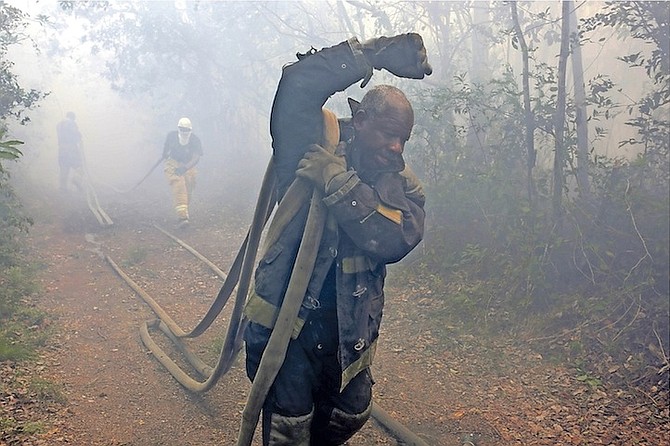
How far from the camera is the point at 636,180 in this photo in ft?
21.4

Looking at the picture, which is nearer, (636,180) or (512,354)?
(512,354)

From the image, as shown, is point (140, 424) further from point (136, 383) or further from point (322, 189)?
point (322, 189)

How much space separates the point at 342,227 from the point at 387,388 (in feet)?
9.51

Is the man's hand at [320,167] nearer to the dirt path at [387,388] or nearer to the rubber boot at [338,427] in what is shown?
the rubber boot at [338,427]

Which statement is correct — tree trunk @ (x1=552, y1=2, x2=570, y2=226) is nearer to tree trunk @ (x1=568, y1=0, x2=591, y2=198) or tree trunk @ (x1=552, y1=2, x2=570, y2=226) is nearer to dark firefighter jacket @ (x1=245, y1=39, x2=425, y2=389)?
tree trunk @ (x1=568, y1=0, x2=591, y2=198)

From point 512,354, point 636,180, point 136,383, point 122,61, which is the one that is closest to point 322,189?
point 136,383

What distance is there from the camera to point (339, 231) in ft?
8.81

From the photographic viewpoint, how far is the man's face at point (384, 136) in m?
2.63

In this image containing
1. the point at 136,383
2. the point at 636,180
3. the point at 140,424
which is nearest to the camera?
the point at 140,424

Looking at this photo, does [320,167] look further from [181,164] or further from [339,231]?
[181,164]

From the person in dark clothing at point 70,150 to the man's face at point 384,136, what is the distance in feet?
45.2

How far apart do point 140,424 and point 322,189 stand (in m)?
2.65

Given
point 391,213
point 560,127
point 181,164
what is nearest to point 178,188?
point 181,164

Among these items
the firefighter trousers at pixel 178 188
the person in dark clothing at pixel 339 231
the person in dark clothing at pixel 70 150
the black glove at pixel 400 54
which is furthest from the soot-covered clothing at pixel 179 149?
the black glove at pixel 400 54
